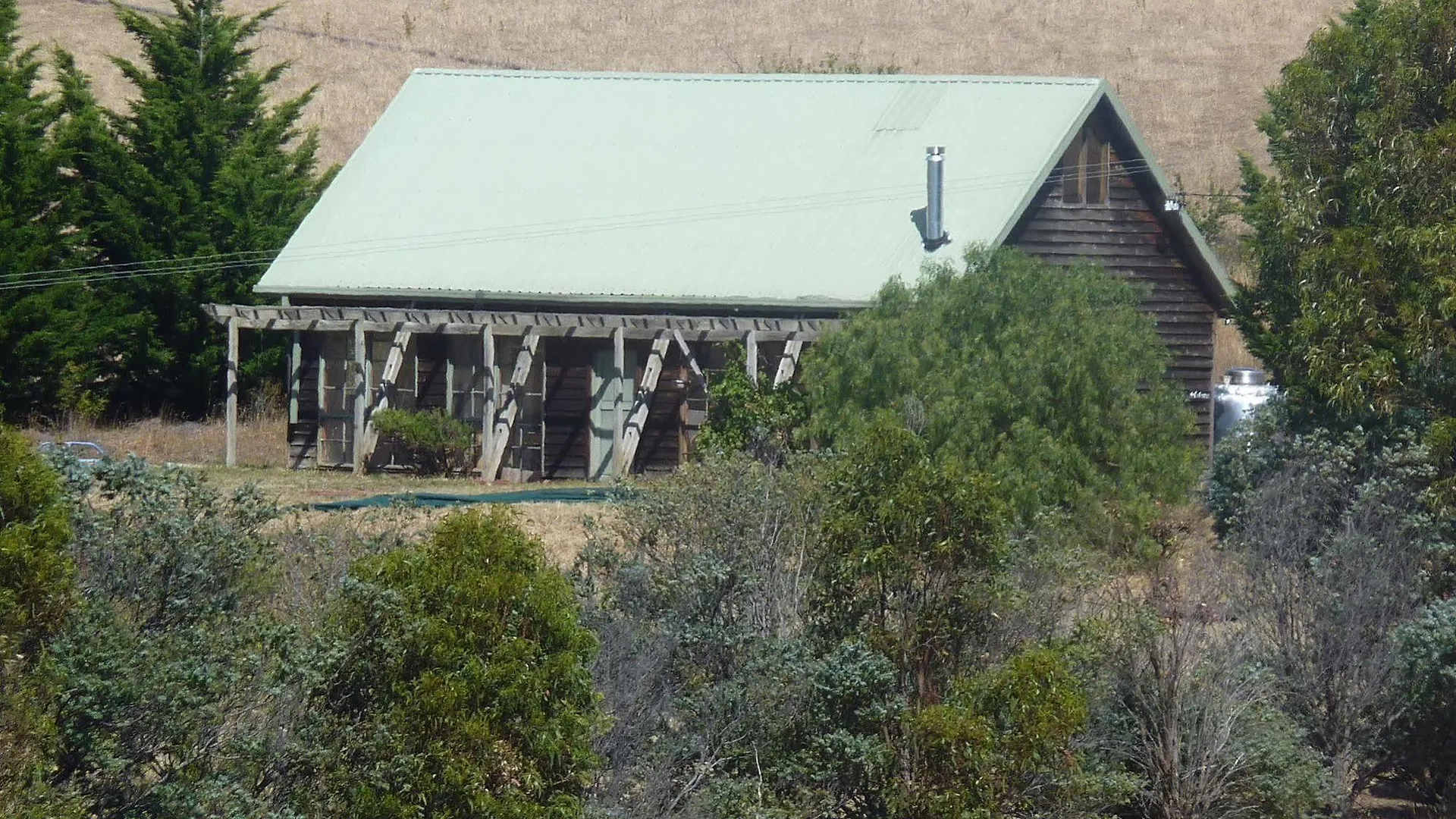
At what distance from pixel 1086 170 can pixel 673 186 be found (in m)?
5.85

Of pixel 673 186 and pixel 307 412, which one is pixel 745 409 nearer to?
pixel 673 186

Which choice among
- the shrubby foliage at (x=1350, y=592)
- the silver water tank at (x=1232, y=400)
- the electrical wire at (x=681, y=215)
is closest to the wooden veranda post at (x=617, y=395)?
the electrical wire at (x=681, y=215)

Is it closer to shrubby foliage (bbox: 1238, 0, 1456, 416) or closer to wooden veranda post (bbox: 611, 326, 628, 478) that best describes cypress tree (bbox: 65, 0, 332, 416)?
wooden veranda post (bbox: 611, 326, 628, 478)

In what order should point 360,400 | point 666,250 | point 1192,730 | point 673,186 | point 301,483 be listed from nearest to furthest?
point 1192,730 < point 301,483 < point 360,400 < point 666,250 < point 673,186

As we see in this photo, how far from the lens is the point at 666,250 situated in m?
25.2

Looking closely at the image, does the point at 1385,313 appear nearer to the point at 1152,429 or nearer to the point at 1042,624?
the point at 1152,429

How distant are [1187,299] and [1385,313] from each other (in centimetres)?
1040

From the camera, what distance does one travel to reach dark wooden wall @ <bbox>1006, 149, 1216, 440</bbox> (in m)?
24.8

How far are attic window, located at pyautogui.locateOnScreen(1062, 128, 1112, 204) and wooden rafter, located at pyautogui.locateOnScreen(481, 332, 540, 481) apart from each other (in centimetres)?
760

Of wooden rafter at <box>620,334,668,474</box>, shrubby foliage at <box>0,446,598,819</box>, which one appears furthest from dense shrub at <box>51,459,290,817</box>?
wooden rafter at <box>620,334,668,474</box>

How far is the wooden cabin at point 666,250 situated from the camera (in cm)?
2409

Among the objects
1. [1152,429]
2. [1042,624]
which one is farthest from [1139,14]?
[1042,624]

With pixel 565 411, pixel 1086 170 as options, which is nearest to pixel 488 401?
pixel 565 411

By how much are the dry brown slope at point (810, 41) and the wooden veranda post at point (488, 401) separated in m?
35.0
